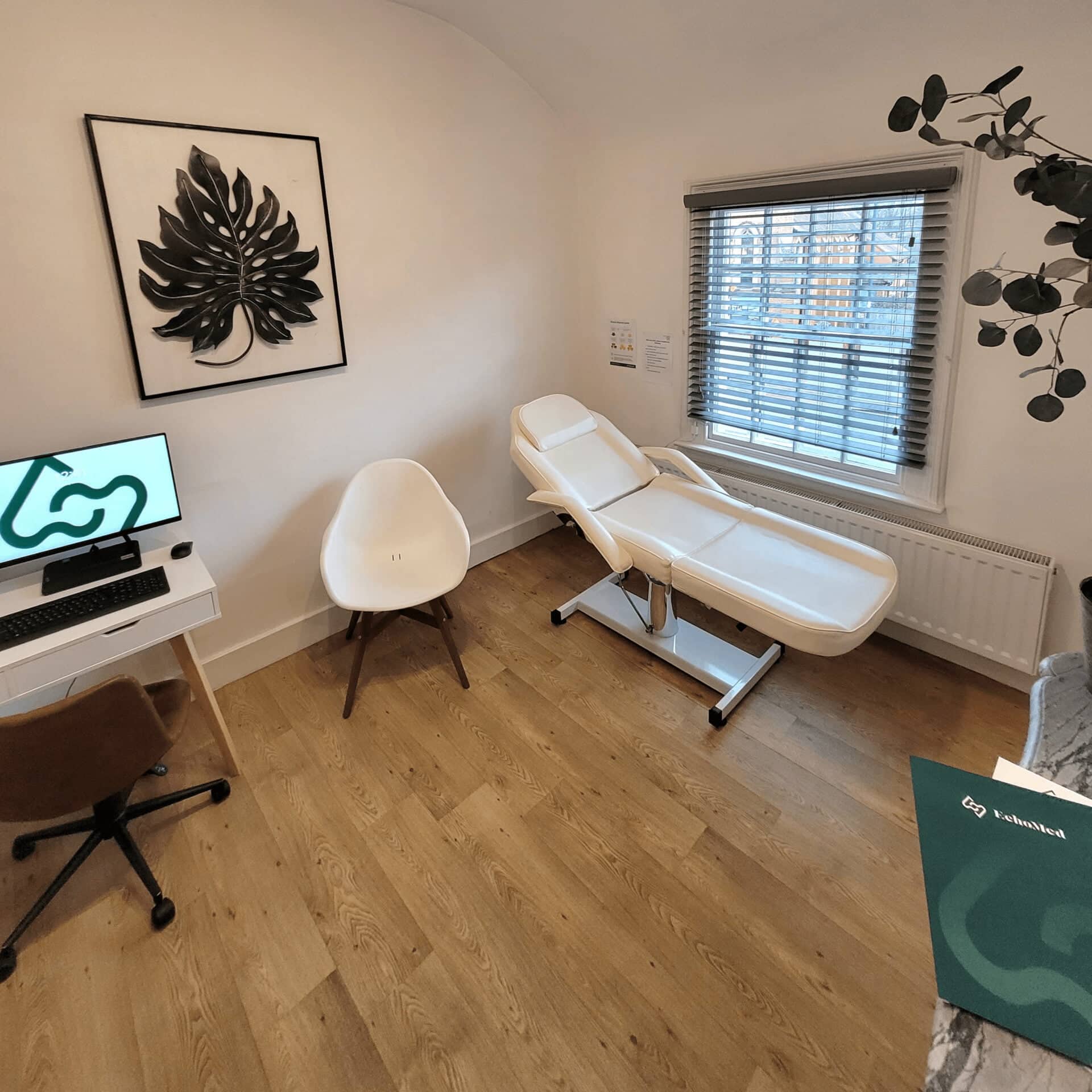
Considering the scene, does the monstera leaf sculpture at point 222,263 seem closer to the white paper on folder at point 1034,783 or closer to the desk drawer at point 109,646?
the desk drawer at point 109,646

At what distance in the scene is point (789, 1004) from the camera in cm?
156

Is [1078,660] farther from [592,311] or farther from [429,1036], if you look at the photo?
[592,311]

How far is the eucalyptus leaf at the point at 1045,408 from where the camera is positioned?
3.68ft

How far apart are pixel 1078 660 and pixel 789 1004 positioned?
3.34ft

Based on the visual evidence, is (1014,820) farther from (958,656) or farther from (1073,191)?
(958,656)

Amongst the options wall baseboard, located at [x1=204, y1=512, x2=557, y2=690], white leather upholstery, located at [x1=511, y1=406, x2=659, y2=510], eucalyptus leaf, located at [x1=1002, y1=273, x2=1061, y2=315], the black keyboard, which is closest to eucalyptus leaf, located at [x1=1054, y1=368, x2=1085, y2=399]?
eucalyptus leaf, located at [x1=1002, y1=273, x2=1061, y2=315]

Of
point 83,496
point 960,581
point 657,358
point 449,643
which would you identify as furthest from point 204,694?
→ point 960,581

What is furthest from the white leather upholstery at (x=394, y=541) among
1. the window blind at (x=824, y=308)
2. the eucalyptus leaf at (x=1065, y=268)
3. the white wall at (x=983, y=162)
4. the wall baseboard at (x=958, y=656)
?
the eucalyptus leaf at (x=1065, y=268)

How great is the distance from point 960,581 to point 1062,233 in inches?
67.0

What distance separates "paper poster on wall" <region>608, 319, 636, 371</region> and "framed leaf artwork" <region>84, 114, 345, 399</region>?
59.3 inches

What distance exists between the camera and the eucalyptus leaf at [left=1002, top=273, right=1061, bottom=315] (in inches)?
40.1

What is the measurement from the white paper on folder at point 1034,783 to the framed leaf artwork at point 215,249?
254cm

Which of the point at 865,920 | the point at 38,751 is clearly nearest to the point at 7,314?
the point at 38,751

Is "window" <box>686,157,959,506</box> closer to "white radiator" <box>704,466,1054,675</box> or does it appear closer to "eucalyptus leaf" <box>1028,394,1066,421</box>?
"white radiator" <box>704,466,1054,675</box>
